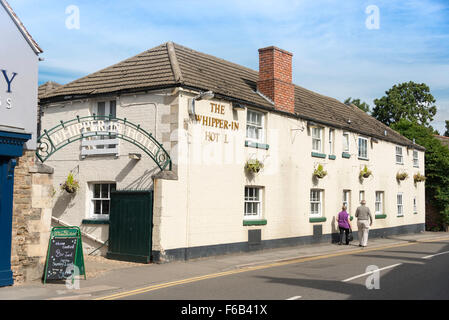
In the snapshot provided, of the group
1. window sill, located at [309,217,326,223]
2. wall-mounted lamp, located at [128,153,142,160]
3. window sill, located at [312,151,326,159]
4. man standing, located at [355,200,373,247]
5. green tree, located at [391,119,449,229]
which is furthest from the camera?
green tree, located at [391,119,449,229]

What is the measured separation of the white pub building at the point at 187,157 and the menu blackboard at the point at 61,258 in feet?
7.68

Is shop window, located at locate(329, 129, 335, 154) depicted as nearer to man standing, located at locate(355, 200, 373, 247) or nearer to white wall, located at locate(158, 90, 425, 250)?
white wall, located at locate(158, 90, 425, 250)

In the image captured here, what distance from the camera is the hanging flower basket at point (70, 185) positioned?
54.3 feet

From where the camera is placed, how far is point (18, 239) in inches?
433

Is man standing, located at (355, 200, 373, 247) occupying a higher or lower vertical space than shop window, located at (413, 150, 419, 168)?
lower

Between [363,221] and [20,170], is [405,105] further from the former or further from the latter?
[20,170]

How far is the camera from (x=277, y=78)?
770 inches

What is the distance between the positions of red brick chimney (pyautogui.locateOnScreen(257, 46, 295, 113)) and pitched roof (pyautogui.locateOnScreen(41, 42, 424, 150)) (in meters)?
0.38

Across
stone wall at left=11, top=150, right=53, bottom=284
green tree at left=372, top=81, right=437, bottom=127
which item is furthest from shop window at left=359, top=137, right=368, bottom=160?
green tree at left=372, top=81, right=437, bottom=127

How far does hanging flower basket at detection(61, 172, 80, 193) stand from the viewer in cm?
1656

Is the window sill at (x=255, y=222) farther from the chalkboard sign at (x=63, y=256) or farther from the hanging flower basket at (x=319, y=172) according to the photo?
the chalkboard sign at (x=63, y=256)
